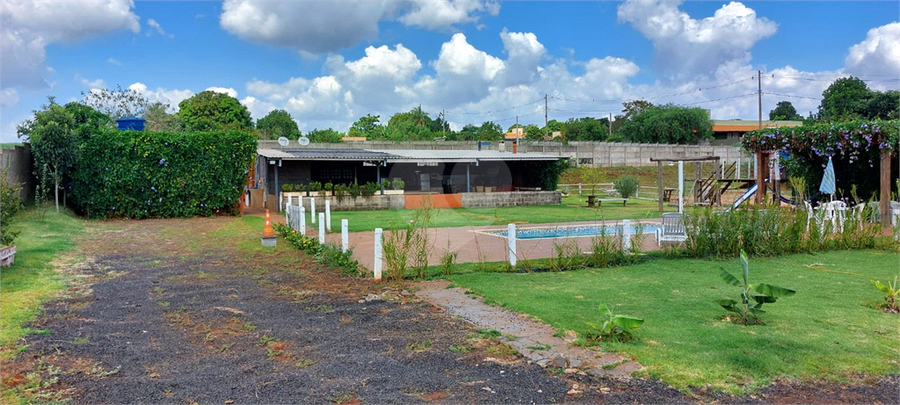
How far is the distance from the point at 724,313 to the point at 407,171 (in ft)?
82.0

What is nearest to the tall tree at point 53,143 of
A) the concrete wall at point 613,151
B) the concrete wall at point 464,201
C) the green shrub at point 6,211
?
the green shrub at point 6,211

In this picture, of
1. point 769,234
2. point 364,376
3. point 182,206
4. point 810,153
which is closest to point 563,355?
point 364,376

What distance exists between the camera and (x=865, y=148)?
1670 cm

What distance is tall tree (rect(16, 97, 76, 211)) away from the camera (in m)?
18.4

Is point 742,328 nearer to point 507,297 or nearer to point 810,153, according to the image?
point 507,297

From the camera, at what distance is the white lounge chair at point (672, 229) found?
11694 mm

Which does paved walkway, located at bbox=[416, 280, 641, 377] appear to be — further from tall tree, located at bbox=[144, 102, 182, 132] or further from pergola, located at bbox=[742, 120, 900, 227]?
A: tall tree, located at bbox=[144, 102, 182, 132]

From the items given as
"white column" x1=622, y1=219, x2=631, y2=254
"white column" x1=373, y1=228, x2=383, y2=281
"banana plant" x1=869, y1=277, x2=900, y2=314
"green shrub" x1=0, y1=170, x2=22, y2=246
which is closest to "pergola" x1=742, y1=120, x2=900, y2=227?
"white column" x1=622, y1=219, x2=631, y2=254

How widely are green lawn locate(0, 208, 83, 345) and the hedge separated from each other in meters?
3.74

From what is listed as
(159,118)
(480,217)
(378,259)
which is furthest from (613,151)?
(378,259)

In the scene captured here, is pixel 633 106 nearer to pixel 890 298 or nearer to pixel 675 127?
pixel 675 127

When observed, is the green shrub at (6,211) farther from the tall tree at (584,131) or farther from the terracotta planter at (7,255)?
the tall tree at (584,131)

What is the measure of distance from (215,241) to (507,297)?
29.3 feet

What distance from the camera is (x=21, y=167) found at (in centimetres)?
1883
